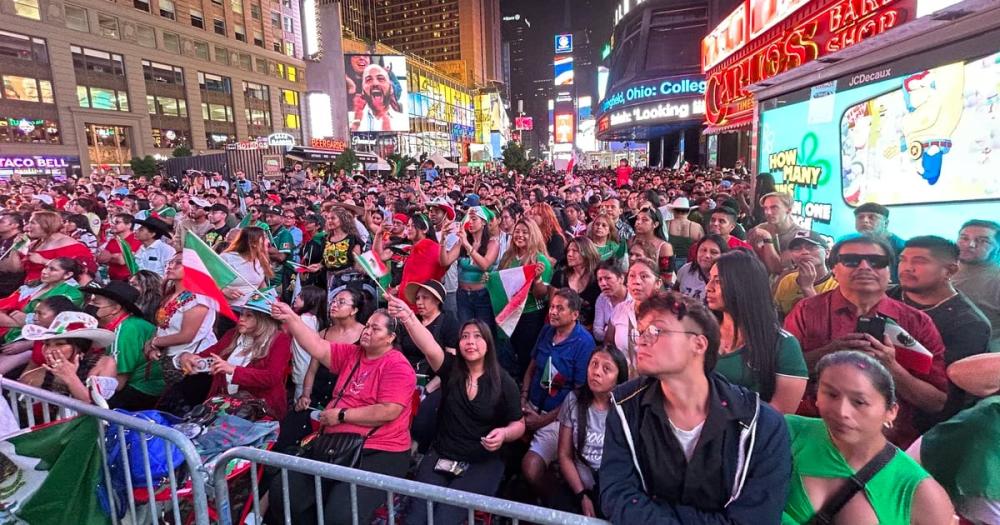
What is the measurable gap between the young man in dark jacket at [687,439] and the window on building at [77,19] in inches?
1983

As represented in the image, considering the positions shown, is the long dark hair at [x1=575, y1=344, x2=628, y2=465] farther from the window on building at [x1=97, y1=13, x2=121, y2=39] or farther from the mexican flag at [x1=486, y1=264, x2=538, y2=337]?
the window on building at [x1=97, y1=13, x2=121, y2=39]

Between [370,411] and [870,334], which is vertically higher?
[870,334]

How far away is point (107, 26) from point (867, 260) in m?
52.7

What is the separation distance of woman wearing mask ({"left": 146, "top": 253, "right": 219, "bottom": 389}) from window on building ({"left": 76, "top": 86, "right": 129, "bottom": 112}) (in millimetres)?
45335

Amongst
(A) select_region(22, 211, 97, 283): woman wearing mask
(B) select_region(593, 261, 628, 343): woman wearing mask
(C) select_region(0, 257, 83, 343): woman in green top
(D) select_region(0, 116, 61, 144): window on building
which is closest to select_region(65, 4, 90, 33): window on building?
(D) select_region(0, 116, 61, 144): window on building

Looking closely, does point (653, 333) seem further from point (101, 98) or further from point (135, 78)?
point (135, 78)

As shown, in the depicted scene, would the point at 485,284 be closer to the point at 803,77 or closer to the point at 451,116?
the point at 803,77

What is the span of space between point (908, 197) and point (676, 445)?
5.01 metres

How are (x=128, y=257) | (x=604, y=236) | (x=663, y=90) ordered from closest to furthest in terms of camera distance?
(x=604, y=236)
(x=128, y=257)
(x=663, y=90)

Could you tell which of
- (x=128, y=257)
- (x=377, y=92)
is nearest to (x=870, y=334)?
(x=128, y=257)

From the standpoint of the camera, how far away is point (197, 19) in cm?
4841

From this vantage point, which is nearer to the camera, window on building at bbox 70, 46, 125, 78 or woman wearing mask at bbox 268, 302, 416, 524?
woman wearing mask at bbox 268, 302, 416, 524

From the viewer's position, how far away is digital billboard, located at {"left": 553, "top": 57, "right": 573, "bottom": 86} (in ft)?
367

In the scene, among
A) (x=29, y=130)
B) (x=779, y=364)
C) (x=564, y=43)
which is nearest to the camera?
(x=779, y=364)
